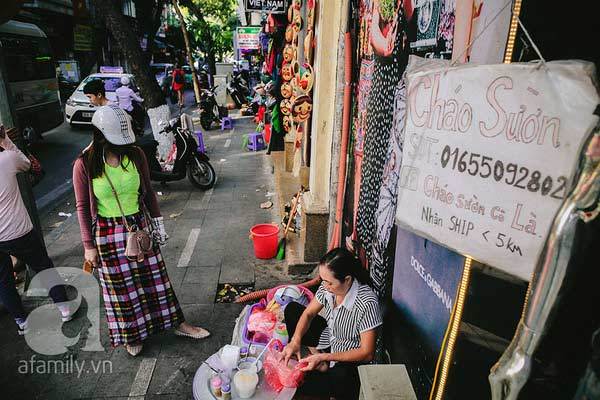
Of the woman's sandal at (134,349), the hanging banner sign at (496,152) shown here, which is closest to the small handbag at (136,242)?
the woman's sandal at (134,349)

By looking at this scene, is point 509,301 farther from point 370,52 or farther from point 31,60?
point 31,60

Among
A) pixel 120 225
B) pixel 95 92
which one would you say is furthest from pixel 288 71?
pixel 120 225

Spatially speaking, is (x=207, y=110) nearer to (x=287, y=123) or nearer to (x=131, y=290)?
(x=287, y=123)

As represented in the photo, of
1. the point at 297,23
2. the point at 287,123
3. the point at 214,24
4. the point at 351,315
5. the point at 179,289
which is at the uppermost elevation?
the point at 214,24

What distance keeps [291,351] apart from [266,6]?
7160mm

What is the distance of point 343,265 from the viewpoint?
8.74 ft

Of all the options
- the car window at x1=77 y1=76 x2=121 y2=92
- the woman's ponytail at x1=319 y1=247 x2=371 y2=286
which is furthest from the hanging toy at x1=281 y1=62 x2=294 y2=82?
the car window at x1=77 y1=76 x2=121 y2=92

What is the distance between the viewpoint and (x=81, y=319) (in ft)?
13.6

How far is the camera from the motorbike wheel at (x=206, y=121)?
1439 centimetres

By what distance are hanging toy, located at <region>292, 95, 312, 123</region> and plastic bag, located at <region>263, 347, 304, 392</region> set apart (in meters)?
3.57

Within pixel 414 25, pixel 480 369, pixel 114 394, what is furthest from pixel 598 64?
pixel 114 394

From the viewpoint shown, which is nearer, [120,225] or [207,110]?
[120,225]

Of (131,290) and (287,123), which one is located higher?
(287,123)

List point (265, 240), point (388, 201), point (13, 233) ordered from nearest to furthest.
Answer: point (388, 201) → point (13, 233) → point (265, 240)
